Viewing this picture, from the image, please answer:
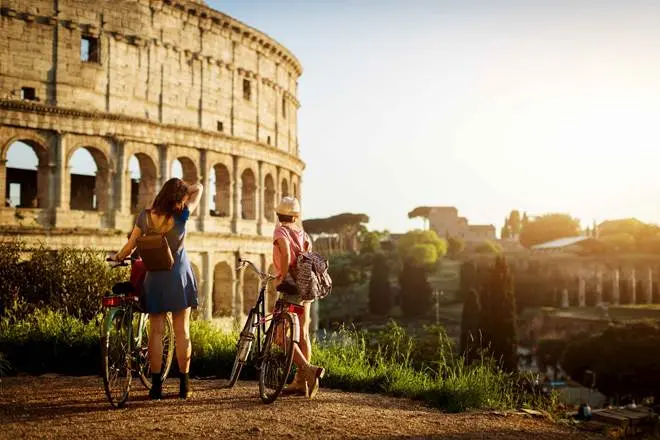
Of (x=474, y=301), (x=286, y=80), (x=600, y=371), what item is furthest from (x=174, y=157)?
(x=600, y=371)

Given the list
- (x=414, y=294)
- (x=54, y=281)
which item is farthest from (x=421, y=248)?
(x=54, y=281)

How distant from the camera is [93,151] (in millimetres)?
21078

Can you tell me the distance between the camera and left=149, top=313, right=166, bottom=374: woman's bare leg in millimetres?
5234

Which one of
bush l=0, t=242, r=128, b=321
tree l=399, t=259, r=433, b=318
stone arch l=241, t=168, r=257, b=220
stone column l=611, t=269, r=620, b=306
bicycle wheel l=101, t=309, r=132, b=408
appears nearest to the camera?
bicycle wheel l=101, t=309, r=132, b=408

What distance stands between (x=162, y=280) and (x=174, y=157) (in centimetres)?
1797

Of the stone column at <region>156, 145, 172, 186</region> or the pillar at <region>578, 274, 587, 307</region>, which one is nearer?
the stone column at <region>156, 145, 172, 186</region>

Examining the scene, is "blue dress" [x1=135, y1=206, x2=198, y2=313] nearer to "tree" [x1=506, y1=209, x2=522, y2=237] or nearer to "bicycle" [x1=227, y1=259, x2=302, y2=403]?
"bicycle" [x1=227, y1=259, x2=302, y2=403]

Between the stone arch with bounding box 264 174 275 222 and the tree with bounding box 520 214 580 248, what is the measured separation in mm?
57220

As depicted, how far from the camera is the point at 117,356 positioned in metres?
5.34

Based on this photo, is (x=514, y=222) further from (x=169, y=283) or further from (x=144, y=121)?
(x=169, y=283)

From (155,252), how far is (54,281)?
808cm

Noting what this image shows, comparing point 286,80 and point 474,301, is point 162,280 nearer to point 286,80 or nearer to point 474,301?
point 286,80

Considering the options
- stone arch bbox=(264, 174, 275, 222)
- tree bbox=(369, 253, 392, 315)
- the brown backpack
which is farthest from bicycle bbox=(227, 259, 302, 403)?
tree bbox=(369, 253, 392, 315)

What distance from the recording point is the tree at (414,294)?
5097 cm
